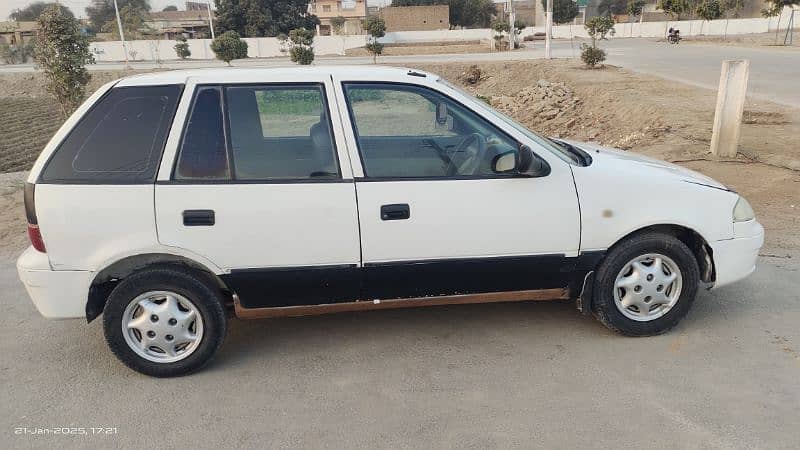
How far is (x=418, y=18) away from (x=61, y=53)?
65073mm

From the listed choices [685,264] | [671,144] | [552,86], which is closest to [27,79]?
[552,86]

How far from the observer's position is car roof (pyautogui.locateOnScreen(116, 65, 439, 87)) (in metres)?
3.42

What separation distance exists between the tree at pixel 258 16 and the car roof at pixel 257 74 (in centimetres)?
6745

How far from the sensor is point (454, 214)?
11.2 ft

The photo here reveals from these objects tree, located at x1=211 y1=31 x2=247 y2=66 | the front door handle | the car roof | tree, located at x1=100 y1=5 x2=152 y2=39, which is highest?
tree, located at x1=100 y1=5 x2=152 y2=39

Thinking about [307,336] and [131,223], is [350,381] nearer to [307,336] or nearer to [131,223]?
[307,336]

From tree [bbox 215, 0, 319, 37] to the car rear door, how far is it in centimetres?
6769

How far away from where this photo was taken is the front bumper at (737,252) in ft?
12.1

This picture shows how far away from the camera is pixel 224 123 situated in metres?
3.38

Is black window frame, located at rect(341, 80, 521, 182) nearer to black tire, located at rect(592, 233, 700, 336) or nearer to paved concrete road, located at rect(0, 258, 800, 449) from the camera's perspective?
black tire, located at rect(592, 233, 700, 336)

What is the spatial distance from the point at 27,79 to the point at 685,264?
48.0 m

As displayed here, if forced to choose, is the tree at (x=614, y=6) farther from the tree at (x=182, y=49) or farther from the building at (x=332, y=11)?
the tree at (x=182, y=49)

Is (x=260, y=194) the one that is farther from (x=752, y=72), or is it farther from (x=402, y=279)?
(x=752, y=72)

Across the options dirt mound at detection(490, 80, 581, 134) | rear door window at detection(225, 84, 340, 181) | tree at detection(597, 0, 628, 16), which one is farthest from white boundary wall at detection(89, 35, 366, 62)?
rear door window at detection(225, 84, 340, 181)
